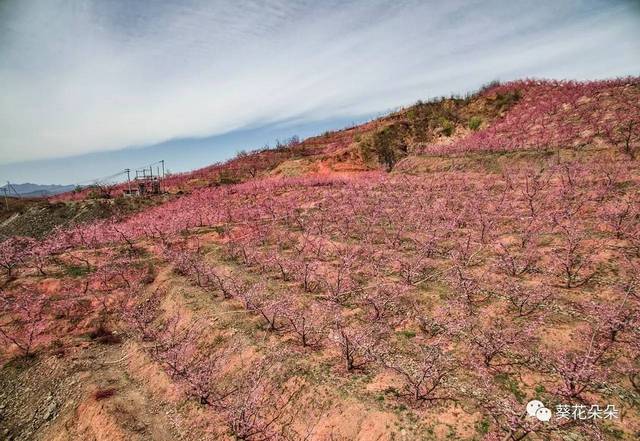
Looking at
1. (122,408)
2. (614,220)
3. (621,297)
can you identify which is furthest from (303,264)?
(614,220)

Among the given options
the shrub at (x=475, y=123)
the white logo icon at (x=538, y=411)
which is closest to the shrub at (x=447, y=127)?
the shrub at (x=475, y=123)

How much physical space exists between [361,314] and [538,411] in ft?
12.6

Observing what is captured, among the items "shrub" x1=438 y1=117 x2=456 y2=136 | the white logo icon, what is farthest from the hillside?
"shrub" x1=438 y1=117 x2=456 y2=136

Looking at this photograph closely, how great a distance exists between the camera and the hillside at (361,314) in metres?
5.69

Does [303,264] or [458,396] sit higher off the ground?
[303,264]

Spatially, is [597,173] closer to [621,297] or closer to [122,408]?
[621,297]

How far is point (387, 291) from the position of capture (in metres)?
8.92

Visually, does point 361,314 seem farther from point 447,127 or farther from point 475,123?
point 447,127

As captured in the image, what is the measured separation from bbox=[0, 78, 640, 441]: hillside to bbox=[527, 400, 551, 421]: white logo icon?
0.23 feet

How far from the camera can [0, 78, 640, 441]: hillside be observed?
5.69 metres

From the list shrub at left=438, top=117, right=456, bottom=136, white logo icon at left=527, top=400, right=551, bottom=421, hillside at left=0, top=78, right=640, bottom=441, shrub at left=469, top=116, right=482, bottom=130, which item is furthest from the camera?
shrub at left=438, top=117, right=456, bottom=136

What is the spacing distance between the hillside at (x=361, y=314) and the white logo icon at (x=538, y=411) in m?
0.07

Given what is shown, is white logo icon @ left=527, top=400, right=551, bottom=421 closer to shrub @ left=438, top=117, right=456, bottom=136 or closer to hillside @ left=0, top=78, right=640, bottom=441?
hillside @ left=0, top=78, right=640, bottom=441

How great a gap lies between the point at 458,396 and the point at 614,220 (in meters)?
7.57
